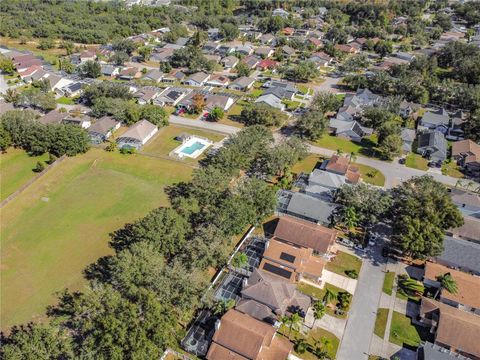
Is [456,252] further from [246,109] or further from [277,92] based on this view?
[277,92]

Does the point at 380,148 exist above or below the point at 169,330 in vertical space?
below

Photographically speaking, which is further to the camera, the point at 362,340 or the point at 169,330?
the point at 362,340

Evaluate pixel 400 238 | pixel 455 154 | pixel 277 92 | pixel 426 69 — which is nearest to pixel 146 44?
pixel 277 92

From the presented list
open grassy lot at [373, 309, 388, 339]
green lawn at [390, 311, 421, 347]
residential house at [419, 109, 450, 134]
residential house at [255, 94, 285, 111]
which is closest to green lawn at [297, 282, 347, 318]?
open grassy lot at [373, 309, 388, 339]

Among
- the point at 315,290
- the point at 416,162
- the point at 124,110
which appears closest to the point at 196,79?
the point at 124,110

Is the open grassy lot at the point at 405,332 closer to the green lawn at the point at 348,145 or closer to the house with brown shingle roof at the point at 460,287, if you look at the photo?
the house with brown shingle roof at the point at 460,287

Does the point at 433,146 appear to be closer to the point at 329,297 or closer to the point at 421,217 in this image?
the point at 421,217
